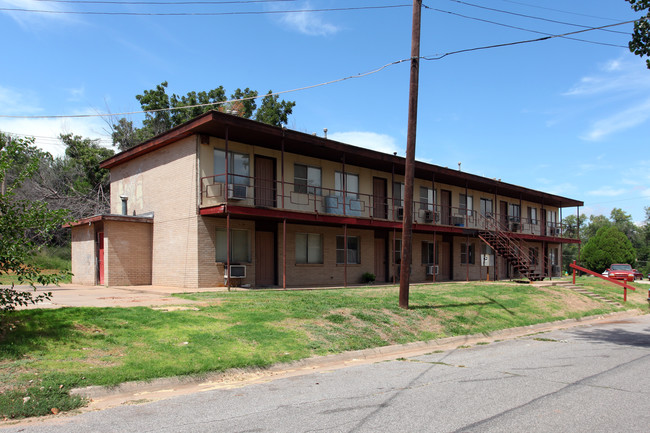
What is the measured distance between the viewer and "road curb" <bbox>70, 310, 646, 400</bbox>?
7121 millimetres

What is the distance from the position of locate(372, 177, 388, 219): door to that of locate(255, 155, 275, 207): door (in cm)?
676

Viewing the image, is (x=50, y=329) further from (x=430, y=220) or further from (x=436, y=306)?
(x=430, y=220)

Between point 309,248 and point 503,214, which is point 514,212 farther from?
point 309,248

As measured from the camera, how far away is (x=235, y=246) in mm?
20750

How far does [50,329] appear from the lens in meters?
8.84

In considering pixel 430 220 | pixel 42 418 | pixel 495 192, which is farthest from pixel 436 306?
pixel 495 192

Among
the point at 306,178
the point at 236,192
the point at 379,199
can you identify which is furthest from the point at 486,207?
the point at 236,192

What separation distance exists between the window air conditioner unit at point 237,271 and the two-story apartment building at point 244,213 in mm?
40

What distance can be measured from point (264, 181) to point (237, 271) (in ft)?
13.7

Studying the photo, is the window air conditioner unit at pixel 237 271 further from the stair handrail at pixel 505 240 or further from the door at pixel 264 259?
the stair handrail at pixel 505 240

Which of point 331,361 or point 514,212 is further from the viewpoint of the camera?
point 514,212

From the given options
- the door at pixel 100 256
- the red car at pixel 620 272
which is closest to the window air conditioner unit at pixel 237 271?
the door at pixel 100 256

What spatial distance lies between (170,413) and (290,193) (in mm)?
16879

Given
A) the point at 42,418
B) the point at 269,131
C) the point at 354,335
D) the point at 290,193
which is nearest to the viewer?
the point at 42,418
